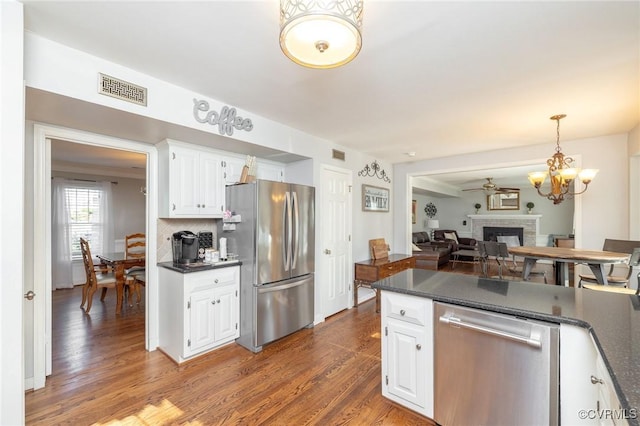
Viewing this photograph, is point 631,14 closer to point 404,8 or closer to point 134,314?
point 404,8

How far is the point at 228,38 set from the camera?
177 cm

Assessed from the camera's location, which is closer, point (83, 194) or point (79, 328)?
point (79, 328)

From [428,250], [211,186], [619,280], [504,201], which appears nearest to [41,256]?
[211,186]

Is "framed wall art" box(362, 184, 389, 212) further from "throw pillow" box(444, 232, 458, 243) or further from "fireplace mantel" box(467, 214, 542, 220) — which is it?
"fireplace mantel" box(467, 214, 542, 220)

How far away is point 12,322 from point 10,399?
39 centimetres

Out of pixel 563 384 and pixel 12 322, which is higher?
pixel 12 322

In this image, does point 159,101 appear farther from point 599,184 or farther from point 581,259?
point 599,184

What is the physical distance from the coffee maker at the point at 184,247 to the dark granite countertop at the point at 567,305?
2038mm

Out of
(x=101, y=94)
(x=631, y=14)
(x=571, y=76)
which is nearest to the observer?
(x=631, y=14)

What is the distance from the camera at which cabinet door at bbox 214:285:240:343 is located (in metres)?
2.96

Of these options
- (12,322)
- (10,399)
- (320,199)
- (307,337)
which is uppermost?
(320,199)

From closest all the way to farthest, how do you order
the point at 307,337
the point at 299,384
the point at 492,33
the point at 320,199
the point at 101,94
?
the point at 492,33 → the point at 101,94 → the point at 299,384 → the point at 307,337 → the point at 320,199

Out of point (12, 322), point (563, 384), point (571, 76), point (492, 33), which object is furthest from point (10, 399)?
point (571, 76)

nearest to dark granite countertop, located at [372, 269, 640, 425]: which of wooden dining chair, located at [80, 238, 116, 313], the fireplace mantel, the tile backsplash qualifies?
the tile backsplash
